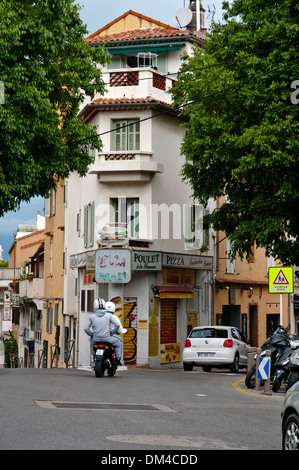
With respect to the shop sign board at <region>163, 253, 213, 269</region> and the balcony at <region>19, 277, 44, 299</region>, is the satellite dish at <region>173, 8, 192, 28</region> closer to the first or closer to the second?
the shop sign board at <region>163, 253, 213, 269</region>

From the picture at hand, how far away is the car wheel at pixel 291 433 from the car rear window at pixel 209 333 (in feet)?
55.5

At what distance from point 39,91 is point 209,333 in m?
9.86

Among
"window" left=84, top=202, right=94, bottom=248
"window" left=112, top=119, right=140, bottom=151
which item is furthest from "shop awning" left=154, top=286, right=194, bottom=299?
"window" left=112, top=119, right=140, bottom=151

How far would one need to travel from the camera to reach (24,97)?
18.2 metres

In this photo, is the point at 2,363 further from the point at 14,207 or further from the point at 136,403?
the point at 136,403

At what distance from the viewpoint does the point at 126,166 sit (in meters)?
30.0

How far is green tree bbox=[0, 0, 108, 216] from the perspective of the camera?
60.1 ft

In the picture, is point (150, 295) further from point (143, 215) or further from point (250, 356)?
point (250, 356)

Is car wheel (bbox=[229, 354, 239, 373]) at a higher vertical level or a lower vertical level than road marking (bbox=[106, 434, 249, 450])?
lower

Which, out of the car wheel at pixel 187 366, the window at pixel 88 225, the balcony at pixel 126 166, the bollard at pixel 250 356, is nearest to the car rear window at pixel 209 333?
the car wheel at pixel 187 366

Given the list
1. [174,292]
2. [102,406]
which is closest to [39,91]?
[102,406]

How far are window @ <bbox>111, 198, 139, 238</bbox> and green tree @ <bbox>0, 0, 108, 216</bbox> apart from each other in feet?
28.5

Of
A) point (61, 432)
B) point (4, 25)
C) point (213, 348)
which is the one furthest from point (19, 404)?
point (213, 348)

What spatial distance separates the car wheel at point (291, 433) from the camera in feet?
23.0
